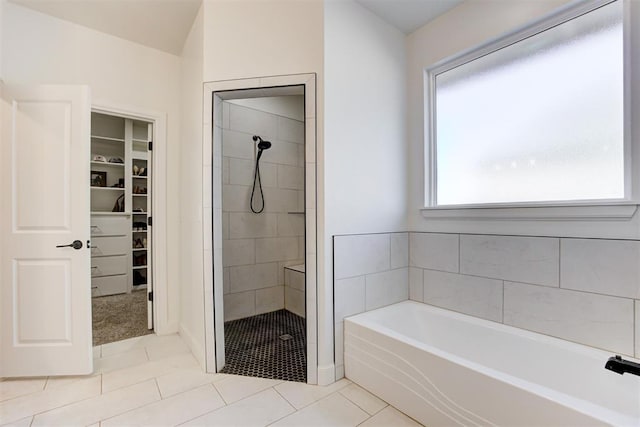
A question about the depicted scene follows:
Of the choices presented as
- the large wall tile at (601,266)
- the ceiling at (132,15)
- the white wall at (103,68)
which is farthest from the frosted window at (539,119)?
the white wall at (103,68)

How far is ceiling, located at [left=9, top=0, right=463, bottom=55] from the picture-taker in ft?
7.23

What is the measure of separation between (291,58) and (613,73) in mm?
1869

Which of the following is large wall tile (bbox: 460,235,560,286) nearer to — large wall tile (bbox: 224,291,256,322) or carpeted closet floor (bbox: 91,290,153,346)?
large wall tile (bbox: 224,291,256,322)

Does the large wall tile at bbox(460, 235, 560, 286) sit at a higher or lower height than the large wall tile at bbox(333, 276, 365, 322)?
higher

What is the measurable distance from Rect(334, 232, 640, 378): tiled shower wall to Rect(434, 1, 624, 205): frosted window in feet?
1.12

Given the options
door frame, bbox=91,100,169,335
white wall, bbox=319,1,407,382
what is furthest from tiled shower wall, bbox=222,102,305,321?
white wall, bbox=319,1,407,382

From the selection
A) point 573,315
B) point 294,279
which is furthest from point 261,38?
point 573,315

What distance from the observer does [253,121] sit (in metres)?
3.29

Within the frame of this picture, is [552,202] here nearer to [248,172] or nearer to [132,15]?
[248,172]

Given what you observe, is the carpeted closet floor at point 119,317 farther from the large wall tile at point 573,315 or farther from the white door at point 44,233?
the large wall tile at point 573,315

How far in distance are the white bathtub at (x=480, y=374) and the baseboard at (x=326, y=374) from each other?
104 millimetres

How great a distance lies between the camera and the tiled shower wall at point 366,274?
204 centimetres

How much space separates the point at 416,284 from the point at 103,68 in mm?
3280

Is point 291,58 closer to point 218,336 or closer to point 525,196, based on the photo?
point 525,196
